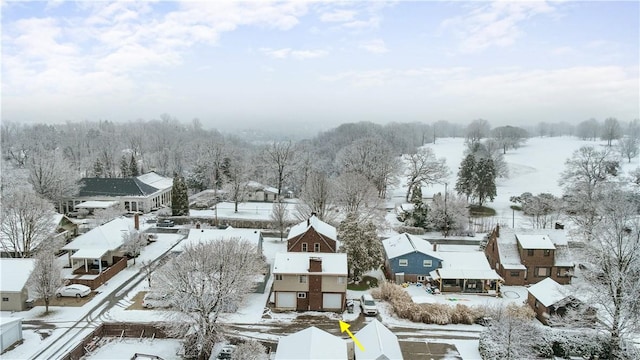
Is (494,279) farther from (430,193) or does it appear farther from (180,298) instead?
(430,193)

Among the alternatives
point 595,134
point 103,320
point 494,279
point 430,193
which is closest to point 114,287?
point 103,320

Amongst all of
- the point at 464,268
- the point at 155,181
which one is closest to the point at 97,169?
the point at 155,181

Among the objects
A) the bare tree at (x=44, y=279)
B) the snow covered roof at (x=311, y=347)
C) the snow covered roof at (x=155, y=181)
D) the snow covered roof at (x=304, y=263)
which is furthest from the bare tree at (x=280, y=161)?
the snow covered roof at (x=311, y=347)

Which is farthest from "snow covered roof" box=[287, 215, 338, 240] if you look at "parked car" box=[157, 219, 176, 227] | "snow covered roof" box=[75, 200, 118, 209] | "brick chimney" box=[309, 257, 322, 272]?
"snow covered roof" box=[75, 200, 118, 209]

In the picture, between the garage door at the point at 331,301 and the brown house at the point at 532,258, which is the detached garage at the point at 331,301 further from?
the brown house at the point at 532,258

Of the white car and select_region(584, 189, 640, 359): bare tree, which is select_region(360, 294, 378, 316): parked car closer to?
select_region(584, 189, 640, 359): bare tree

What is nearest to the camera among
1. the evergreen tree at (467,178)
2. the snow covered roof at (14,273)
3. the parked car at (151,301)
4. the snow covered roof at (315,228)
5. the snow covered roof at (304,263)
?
the parked car at (151,301)

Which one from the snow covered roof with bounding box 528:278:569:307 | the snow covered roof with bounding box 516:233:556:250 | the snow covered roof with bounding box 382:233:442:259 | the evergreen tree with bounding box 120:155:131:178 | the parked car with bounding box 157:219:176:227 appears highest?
the evergreen tree with bounding box 120:155:131:178
